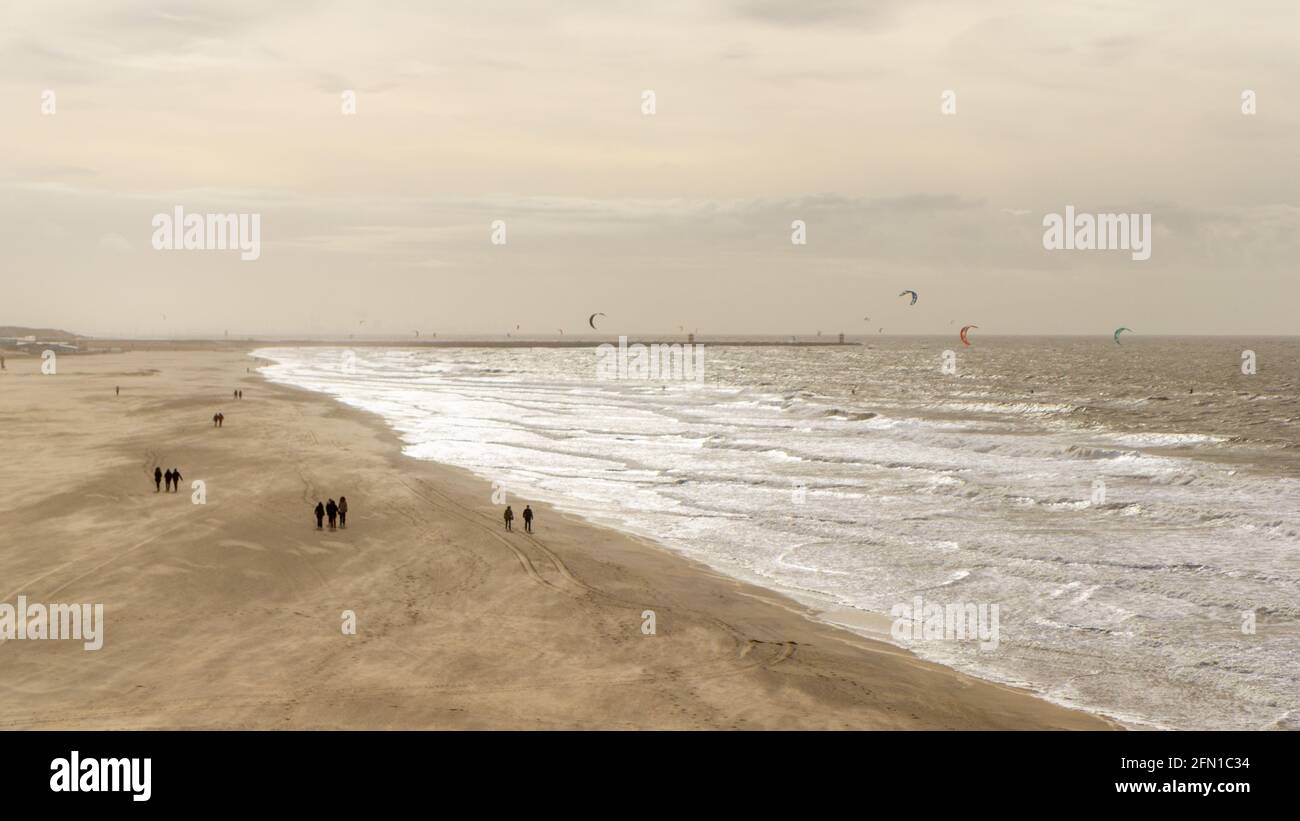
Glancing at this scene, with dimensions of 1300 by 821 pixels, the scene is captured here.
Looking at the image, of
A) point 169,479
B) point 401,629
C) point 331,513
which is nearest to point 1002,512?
point 401,629

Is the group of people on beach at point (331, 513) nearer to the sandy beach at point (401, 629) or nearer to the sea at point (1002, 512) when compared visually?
the sandy beach at point (401, 629)

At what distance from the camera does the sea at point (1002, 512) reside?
63.4 feet

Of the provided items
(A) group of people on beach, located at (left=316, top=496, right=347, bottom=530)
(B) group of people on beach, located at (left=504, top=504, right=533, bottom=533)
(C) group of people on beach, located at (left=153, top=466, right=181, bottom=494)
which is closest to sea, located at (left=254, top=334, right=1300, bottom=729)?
(B) group of people on beach, located at (left=504, top=504, right=533, bottom=533)

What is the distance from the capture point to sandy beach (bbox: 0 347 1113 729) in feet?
51.3

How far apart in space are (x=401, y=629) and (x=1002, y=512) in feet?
77.0

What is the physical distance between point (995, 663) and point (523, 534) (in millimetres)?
15291

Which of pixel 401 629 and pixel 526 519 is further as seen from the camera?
pixel 526 519

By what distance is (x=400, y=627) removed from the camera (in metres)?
20.2

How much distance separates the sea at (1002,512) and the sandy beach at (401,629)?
2.26 meters

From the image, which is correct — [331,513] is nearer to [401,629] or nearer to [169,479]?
[169,479]

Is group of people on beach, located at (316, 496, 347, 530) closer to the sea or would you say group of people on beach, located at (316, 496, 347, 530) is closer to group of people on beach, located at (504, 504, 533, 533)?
group of people on beach, located at (504, 504, 533, 533)

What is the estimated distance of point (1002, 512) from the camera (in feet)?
112

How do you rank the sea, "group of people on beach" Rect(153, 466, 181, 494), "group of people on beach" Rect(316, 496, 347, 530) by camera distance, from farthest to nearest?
"group of people on beach" Rect(153, 466, 181, 494) → "group of people on beach" Rect(316, 496, 347, 530) → the sea

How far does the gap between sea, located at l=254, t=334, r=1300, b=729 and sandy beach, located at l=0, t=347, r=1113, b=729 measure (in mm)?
2263
